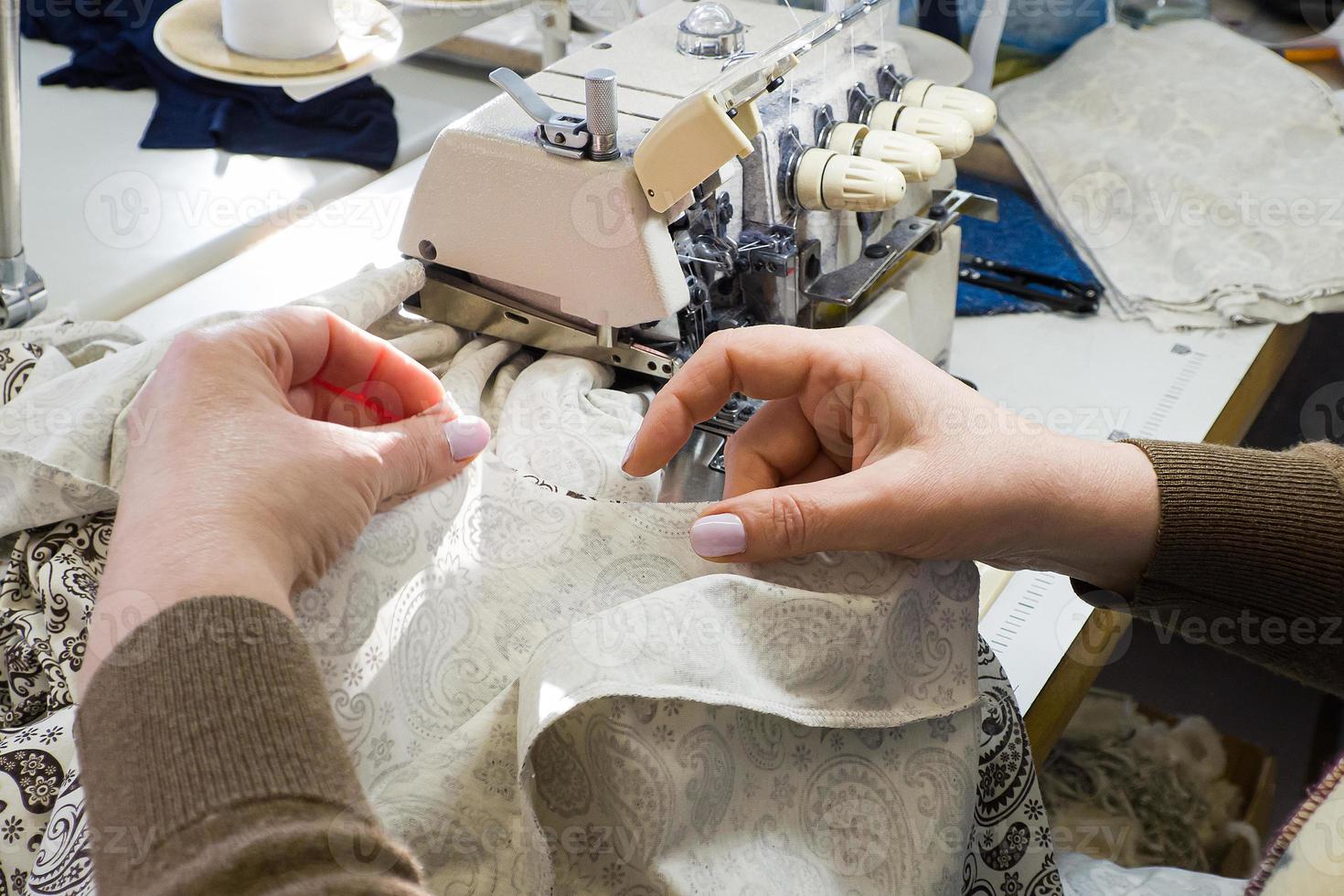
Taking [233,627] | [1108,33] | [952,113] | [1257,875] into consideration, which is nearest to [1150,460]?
[1257,875]

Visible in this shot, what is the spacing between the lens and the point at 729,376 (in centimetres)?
100

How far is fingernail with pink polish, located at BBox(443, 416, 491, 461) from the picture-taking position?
3.01 feet

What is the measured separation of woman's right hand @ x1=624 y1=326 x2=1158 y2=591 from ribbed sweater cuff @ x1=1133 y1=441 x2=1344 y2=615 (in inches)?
0.9

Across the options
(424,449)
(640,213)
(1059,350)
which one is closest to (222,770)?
(424,449)

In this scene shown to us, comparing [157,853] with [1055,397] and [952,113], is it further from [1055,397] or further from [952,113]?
[1055,397]

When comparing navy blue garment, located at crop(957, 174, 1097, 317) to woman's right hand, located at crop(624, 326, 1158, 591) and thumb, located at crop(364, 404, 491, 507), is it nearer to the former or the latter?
woman's right hand, located at crop(624, 326, 1158, 591)

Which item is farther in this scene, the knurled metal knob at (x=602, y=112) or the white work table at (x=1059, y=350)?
the white work table at (x=1059, y=350)

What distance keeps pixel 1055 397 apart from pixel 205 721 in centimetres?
120

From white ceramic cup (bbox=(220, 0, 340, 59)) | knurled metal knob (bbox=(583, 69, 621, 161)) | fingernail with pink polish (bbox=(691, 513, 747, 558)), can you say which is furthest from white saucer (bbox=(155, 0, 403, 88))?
fingernail with pink polish (bbox=(691, 513, 747, 558))

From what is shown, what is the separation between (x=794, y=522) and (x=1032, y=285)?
3.52 feet

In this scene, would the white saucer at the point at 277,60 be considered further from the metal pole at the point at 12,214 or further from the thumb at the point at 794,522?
the thumb at the point at 794,522

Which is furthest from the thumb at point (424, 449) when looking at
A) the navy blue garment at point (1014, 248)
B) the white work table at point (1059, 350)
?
the navy blue garment at point (1014, 248)

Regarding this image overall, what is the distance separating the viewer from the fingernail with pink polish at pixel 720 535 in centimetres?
85

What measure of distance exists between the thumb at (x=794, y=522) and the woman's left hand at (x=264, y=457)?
218mm
